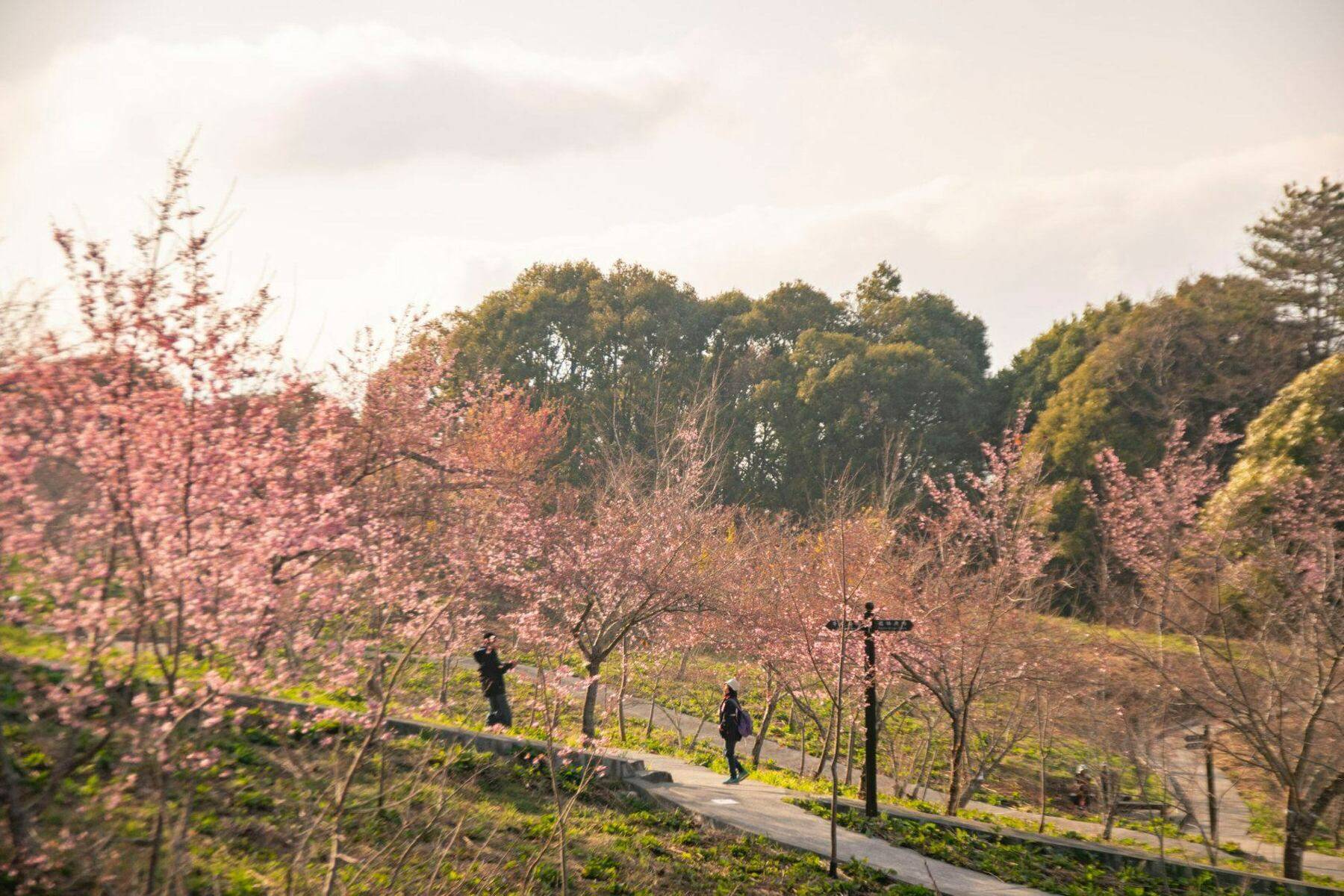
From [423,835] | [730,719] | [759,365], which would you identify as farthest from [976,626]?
[759,365]

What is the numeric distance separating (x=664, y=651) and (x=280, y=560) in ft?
35.4

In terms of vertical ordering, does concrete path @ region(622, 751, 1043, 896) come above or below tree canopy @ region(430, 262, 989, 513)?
below

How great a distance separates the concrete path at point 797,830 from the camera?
30.7 feet

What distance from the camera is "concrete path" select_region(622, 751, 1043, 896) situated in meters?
9.35

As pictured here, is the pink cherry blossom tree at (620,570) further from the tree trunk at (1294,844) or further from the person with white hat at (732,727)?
the tree trunk at (1294,844)

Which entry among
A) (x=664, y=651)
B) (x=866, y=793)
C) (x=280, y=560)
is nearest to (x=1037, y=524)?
(x=664, y=651)

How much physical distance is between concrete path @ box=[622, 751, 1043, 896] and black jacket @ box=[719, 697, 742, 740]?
68 centimetres

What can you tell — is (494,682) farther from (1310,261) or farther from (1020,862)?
(1310,261)

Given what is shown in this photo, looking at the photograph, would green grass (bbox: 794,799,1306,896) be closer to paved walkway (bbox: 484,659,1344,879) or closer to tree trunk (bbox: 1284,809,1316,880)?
paved walkway (bbox: 484,659,1344,879)

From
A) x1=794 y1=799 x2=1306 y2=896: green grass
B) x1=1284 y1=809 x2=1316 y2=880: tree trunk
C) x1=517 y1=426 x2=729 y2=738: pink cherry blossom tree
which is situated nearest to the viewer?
x1=794 y1=799 x2=1306 y2=896: green grass

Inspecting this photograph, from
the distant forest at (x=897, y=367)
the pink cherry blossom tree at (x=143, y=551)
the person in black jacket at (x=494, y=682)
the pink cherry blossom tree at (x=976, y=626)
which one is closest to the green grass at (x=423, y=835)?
the pink cherry blossom tree at (x=143, y=551)

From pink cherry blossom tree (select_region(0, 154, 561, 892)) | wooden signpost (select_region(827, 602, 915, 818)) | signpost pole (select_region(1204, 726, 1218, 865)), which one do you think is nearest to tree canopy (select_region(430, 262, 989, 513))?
signpost pole (select_region(1204, 726, 1218, 865))

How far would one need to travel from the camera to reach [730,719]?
12664 mm

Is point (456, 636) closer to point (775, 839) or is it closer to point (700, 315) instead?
point (775, 839)
